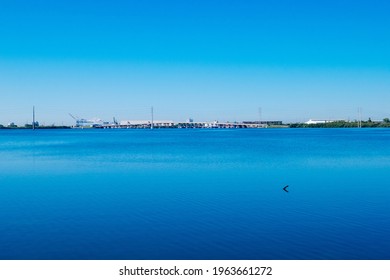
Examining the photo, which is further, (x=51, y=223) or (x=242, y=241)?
(x=51, y=223)

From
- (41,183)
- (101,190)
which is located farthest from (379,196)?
(41,183)

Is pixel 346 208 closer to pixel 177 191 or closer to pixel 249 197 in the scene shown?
pixel 249 197

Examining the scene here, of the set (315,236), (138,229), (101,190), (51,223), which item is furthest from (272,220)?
(101,190)
